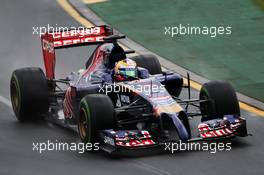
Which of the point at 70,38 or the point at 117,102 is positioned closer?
the point at 117,102

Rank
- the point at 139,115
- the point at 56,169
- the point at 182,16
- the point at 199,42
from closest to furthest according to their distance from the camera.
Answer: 1. the point at 56,169
2. the point at 139,115
3. the point at 199,42
4. the point at 182,16

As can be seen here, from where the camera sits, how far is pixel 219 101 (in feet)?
60.2

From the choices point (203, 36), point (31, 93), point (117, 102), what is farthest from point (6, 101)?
point (203, 36)

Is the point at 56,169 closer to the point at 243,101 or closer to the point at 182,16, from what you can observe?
the point at 243,101

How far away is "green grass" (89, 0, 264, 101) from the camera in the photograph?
23266mm

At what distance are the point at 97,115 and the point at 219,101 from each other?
2.29 metres

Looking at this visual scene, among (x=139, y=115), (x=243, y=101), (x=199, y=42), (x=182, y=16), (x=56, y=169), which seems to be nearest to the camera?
(x=56, y=169)

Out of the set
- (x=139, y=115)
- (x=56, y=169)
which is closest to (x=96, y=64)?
(x=139, y=115)

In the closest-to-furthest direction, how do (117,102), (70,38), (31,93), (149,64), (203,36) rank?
(117,102), (31,93), (70,38), (149,64), (203,36)

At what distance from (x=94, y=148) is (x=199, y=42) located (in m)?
8.54

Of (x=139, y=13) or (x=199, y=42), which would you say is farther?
(x=139, y=13)

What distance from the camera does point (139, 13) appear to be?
28234 mm

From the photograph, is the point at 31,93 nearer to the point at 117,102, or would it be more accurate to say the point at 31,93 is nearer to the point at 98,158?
the point at 117,102

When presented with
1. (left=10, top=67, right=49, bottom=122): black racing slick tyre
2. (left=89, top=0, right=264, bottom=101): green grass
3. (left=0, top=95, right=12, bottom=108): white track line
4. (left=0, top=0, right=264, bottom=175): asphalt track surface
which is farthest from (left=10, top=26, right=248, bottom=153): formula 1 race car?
(left=89, top=0, right=264, bottom=101): green grass
